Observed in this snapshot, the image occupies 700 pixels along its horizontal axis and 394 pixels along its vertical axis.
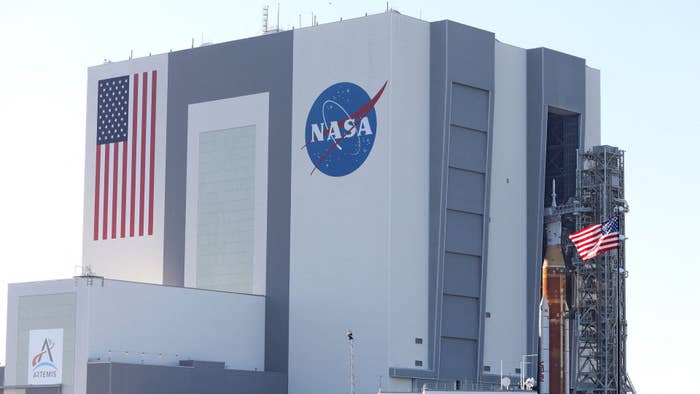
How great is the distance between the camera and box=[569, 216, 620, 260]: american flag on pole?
93.1 m

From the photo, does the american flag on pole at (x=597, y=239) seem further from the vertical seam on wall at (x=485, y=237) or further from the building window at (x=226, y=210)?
the building window at (x=226, y=210)

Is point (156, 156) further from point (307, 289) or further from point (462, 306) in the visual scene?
point (462, 306)

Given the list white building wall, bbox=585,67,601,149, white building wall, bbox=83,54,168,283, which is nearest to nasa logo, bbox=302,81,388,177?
white building wall, bbox=83,54,168,283

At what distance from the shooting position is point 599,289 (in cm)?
11300

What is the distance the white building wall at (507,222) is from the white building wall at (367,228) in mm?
6869

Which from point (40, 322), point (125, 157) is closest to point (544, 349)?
point (40, 322)

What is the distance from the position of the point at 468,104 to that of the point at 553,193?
35.3 feet

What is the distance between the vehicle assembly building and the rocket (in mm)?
122

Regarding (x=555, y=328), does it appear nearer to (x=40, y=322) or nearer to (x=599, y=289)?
(x=599, y=289)

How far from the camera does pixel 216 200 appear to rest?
116 meters

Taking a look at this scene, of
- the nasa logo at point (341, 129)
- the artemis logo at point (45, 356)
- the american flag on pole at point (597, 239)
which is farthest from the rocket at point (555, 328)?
the artemis logo at point (45, 356)

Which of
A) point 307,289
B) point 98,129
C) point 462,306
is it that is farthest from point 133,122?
point 462,306

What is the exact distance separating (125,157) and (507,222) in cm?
2956

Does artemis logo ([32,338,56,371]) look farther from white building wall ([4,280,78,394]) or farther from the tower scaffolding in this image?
the tower scaffolding
